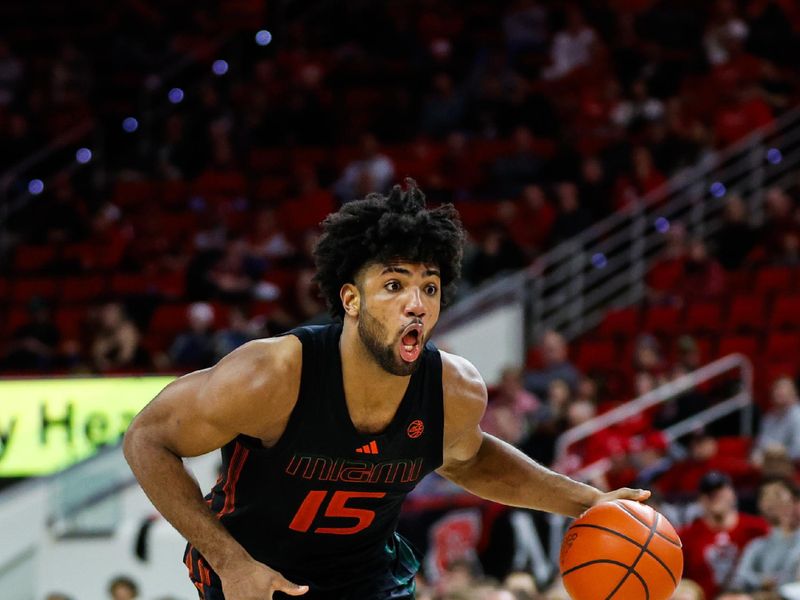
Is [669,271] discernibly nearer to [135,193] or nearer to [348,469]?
[135,193]

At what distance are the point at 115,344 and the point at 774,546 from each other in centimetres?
598

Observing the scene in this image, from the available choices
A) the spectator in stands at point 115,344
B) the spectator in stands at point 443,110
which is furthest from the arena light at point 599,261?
the spectator in stands at point 115,344

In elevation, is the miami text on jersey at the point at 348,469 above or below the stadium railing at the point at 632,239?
above

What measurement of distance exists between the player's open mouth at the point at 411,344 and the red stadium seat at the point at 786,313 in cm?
761

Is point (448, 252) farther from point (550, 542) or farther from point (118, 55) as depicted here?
point (118, 55)

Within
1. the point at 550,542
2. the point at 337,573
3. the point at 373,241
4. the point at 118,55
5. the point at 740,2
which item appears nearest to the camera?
the point at 373,241

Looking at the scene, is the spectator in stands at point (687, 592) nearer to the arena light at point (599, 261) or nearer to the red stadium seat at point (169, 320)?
the arena light at point (599, 261)

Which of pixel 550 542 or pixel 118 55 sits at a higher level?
pixel 118 55

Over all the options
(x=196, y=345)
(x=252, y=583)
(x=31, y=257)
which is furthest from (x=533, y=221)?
(x=252, y=583)

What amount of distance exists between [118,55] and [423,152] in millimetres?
4216

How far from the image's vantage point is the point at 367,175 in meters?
13.4

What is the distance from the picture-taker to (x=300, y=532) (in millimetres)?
4266

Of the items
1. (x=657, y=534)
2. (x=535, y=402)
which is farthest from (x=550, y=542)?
(x=657, y=534)

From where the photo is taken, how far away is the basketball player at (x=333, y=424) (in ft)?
13.1
